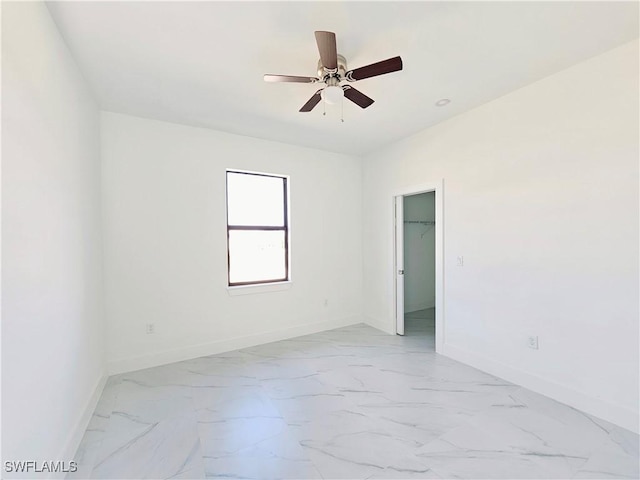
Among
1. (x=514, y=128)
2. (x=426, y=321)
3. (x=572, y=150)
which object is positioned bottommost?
(x=426, y=321)

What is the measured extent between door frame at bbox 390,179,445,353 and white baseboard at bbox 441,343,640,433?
389 millimetres

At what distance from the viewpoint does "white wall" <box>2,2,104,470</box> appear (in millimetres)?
1270

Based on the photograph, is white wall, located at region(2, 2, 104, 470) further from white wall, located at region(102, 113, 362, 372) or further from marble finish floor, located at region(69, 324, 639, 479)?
white wall, located at region(102, 113, 362, 372)

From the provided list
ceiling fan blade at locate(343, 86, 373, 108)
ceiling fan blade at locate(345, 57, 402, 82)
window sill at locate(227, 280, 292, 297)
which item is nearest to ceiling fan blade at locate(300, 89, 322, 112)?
ceiling fan blade at locate(343, 86, 373, 108)

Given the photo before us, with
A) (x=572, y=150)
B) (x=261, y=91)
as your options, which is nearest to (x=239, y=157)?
(x=261, y=91)

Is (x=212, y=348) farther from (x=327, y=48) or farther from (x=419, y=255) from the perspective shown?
(x=419, y=255)

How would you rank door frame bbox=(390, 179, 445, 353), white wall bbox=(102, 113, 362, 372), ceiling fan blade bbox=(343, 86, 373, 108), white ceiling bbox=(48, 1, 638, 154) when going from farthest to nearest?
door frame bbox=(390, 179, 445, 353)
white wall bbox=(102, 113, 362, 372)
ceiling fan blade bbox=(343, 86, 373, 108)
white ceiling bbox=(48, 1, 638, 154)

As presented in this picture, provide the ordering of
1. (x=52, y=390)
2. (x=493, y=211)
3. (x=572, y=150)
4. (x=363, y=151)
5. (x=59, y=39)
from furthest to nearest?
(x=363, y=151), (x=493, y=211), (x=572, y=150), (x=59, y=39), (x=52, y=390)

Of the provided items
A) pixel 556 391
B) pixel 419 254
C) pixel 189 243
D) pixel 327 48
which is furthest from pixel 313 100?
pixel 419 254

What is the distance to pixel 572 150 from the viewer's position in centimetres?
236

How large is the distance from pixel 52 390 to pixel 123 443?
688mm

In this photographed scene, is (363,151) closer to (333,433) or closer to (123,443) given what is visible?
(333,433)

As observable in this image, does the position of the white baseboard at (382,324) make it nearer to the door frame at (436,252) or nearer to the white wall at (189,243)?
the door frame at (436,252)
